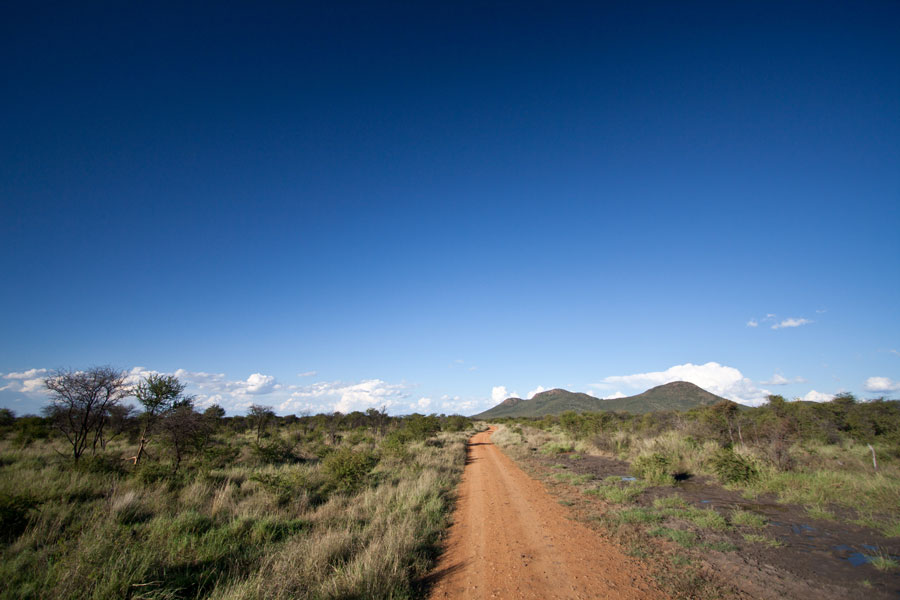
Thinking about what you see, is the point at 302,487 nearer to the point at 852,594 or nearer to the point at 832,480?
the point at 852,594

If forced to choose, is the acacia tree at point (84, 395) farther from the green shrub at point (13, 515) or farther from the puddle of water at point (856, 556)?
the puddle of water at point (856, 556)

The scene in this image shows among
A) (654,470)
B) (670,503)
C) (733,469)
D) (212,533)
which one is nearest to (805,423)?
(733,469)

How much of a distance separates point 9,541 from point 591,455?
942 inches

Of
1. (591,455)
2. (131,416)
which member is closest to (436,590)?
(591,455)

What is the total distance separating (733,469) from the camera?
12.1m

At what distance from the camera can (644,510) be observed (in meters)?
9.25

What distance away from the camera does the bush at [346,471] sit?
38.3ft

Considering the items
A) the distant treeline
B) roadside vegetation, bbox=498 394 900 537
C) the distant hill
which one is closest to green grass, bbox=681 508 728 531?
roadside vegetation, bbox=498 394 900 537

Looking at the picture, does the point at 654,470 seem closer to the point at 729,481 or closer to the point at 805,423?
the point at 729,481

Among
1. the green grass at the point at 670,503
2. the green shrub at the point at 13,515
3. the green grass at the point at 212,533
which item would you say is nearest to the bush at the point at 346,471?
the green grass at the point at 212,533

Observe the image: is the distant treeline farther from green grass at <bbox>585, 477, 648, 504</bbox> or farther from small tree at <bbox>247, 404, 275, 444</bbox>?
small tree at <bbox>247, 404, 275, 444</bbox>

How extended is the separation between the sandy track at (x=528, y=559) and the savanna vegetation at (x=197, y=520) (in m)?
0.66

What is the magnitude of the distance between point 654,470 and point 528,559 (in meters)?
9.82

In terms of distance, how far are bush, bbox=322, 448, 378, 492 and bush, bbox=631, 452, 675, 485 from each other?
36.3 ft
